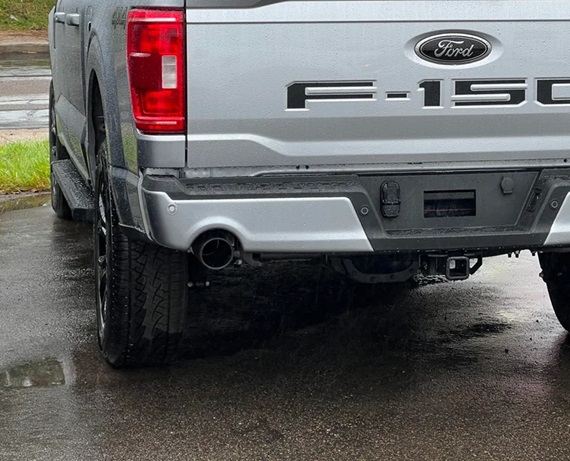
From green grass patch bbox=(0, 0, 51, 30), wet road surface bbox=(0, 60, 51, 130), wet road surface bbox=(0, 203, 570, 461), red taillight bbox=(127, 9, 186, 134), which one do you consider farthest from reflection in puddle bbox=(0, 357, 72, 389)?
green grass patch bbox=(0, 0, 51, 30)

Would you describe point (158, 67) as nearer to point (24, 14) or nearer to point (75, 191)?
point (75, 191)

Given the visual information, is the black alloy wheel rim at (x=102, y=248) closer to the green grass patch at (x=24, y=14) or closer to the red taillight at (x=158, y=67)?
the red taillight at (x=158, y=67)

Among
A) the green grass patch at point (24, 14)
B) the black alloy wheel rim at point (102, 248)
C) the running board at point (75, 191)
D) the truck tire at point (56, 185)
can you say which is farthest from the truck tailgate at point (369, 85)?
the green grass patch at point (24, 14)

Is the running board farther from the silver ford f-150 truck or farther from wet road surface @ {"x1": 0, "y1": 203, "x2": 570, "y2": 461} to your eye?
the silver ford f-150 truck

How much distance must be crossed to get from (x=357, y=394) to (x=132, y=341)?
3.02 ft

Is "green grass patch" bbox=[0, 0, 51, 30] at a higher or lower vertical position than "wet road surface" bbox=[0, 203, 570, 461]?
higher

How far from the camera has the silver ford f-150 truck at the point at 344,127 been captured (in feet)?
14.3

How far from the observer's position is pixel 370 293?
21.4 ft

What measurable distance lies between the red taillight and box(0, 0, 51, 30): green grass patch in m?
20.5

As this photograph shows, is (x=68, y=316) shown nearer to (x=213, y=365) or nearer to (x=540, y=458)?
(x=213, y=365)

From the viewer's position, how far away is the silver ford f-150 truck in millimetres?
4363

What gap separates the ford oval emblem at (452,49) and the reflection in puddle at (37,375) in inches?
77.1

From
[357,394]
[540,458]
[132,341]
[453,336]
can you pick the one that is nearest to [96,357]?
[132,341]

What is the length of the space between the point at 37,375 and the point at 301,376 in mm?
1082
